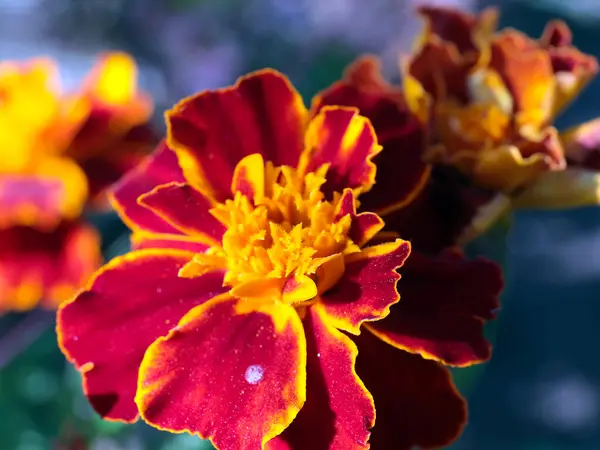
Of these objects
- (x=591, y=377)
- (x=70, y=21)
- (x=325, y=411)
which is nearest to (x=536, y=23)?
(x=591, y=377)

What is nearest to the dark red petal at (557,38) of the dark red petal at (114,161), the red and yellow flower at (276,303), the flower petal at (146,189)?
the red and yellow flower at (276,303)

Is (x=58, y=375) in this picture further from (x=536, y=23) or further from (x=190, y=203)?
(x=536, y=23)

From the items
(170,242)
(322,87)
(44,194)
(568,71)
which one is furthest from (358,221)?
(322,87)

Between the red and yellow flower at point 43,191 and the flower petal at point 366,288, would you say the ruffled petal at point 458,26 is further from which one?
the red and yellow flower at point 43,191

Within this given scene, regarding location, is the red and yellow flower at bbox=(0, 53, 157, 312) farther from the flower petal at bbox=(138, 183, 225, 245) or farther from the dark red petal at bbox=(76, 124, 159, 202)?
the flower petal at bbox=(138, 183, 225, 245)

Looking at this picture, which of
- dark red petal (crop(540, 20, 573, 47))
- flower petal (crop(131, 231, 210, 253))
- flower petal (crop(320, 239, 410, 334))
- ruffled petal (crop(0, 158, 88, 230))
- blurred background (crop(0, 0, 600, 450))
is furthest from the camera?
blurred background (crop(0, 0, 600, 450))

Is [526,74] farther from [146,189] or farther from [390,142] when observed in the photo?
[146,189]

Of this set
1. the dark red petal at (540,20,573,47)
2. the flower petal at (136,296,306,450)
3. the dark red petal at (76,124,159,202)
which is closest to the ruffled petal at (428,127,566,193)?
the dark red petal at (540,20,573,47)
